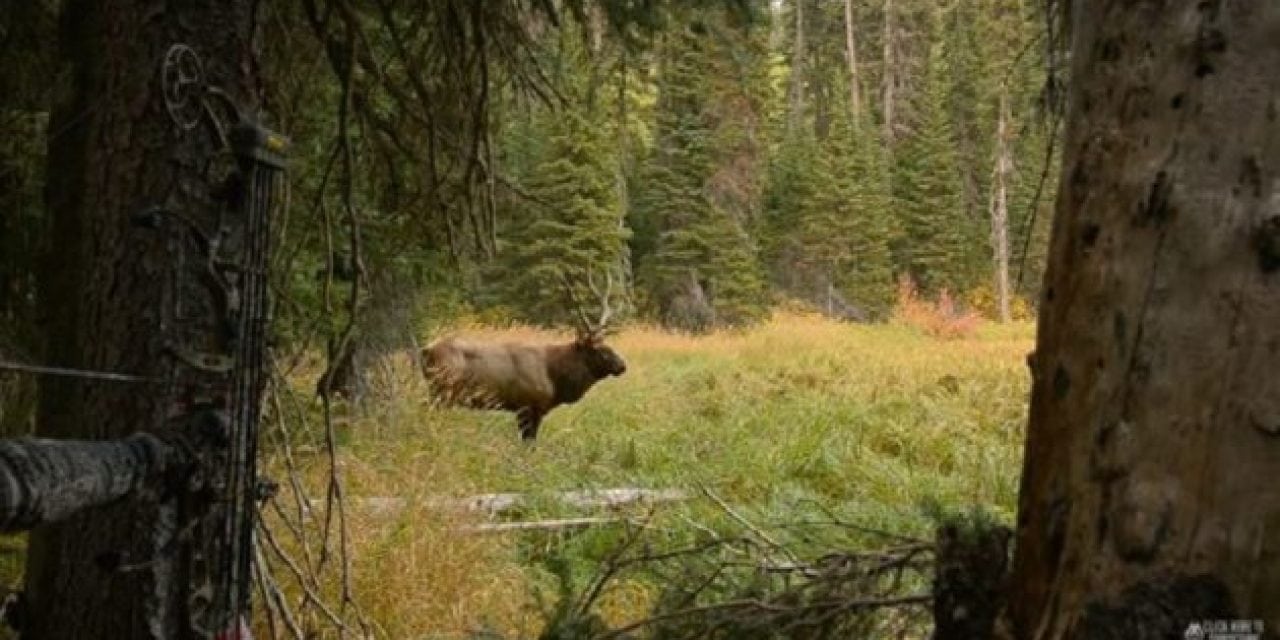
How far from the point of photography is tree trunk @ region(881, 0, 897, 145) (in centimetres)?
3759

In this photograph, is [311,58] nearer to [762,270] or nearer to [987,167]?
[762,270]

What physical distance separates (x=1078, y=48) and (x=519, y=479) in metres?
6.94

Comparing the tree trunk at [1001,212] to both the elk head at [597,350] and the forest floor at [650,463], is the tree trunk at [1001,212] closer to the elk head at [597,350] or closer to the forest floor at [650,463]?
the forest floor at [650,463]

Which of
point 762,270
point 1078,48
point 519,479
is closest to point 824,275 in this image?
point 762,270

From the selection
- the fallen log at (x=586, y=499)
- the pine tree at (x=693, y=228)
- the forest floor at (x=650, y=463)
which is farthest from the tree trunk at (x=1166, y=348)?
the pine tree at (x=693, y=228)

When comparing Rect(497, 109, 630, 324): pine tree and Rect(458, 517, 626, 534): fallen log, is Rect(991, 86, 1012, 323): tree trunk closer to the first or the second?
Rect(497, 109, 630, 324): pine tree

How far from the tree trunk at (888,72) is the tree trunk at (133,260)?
3597 centimetres

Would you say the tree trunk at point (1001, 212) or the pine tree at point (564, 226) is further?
the tree trunk at point (1001, 212)

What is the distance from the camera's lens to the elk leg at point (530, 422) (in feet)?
35.8

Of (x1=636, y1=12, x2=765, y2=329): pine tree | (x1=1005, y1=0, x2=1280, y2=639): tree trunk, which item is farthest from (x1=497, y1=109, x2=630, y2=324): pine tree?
(x1=1005, y1=0, x2=1280, y2=639): tree trunk

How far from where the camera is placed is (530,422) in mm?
11234

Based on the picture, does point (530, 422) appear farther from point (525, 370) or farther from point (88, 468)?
point (88, 468)

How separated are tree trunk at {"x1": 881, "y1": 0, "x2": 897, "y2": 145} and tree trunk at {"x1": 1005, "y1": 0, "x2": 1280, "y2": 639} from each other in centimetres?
3643

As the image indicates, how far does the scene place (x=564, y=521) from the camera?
713 cm
